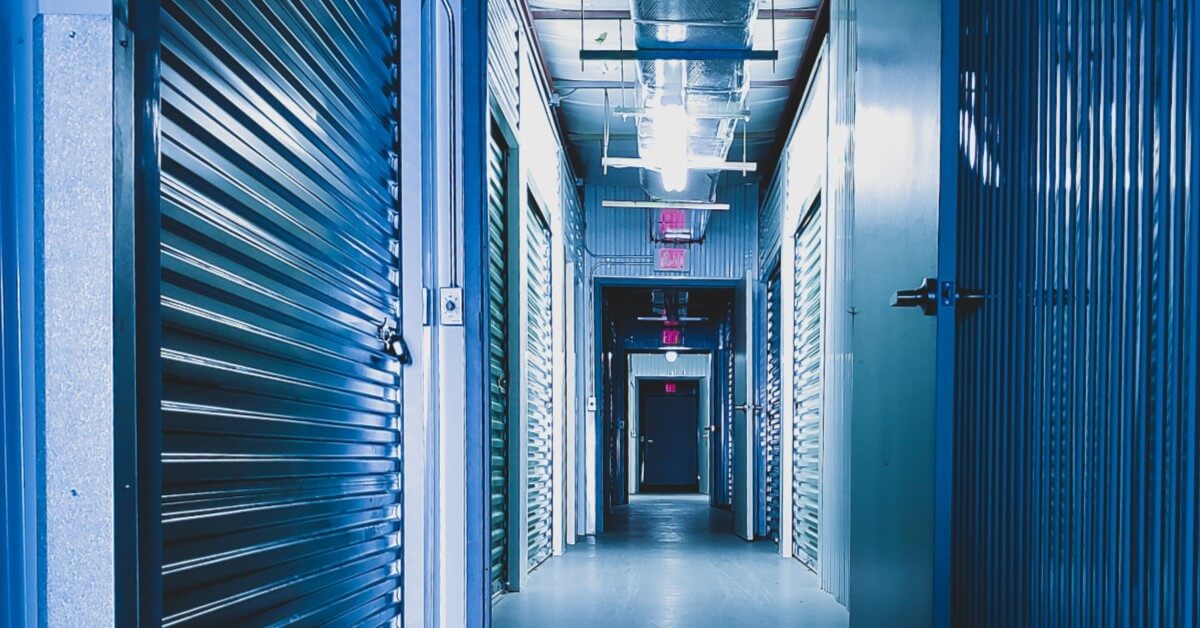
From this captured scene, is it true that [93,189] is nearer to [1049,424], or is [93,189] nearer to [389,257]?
[1049,424]

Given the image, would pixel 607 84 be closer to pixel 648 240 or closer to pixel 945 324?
pixel 648 240

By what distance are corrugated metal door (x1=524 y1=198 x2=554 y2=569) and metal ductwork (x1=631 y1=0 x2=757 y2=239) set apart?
1.03m

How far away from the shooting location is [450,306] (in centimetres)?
274

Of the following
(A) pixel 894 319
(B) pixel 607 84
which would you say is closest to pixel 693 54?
(B) pixel 607 84

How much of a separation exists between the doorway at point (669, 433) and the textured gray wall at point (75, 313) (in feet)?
69.0

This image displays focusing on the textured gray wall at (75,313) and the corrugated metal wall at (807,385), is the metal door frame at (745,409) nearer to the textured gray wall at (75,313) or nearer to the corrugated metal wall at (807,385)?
the corrugated metal wall at (807,385)

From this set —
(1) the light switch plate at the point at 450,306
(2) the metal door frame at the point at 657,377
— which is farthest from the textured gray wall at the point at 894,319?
(2) the metal door frame at the point at 657,377

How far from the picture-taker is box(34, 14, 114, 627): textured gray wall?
104 centimetres

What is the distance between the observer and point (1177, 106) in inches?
49.4

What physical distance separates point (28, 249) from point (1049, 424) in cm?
155

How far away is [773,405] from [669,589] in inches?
137

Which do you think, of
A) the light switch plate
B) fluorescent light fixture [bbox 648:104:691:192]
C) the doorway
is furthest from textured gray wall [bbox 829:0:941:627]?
the doorway

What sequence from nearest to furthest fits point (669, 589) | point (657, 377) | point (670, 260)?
point (669, 589) < point (670, 260) < point (657, 377)

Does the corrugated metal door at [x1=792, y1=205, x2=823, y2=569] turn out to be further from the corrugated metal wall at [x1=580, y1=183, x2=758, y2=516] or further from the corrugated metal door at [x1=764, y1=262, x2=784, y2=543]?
the corrugated metal wall at [x1=580, y1=183, x2=758, y2=516]
